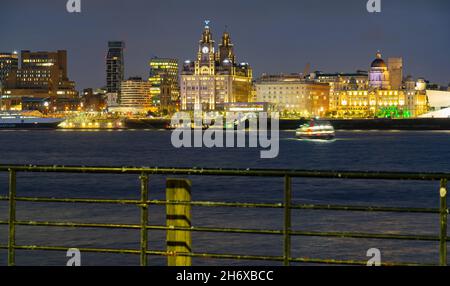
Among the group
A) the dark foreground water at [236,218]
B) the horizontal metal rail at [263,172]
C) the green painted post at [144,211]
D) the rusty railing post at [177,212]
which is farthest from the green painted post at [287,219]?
the dark foreground water at [236,218]

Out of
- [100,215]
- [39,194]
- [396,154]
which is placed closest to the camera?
[100,215]

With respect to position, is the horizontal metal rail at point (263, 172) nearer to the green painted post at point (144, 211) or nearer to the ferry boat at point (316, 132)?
the green painted post at point (144, 211)

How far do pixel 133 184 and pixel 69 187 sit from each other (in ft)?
10.6

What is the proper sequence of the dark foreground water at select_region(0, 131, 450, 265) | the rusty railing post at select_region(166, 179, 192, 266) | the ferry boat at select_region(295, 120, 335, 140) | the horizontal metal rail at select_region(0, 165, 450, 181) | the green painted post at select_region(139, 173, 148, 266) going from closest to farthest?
the horizontal metal rail at select_region(0, 165, 450, 181)
the green painted post at select_region(139, 173, 148, 266)
the rusty railing post at select_region(166, 179, 192, 266)
the dark foreground water at select_region(0, 131, 450, 265)
the ferry boat at select_region(295, 120, 335, 140)

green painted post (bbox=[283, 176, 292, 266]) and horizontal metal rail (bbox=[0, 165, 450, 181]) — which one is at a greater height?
horizontal metal rail (bbox=[0, 165, 450, 181])

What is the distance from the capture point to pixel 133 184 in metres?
42.9

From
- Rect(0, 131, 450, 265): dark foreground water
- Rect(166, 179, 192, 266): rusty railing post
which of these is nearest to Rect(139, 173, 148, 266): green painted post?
Rect(166, 179, 192, 266): rusty railing post

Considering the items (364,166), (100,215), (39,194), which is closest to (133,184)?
(39,194)

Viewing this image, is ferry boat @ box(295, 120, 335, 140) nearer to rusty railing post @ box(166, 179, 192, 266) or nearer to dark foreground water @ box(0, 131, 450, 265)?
dark foreground water @ box(0, 131, 450, 265)

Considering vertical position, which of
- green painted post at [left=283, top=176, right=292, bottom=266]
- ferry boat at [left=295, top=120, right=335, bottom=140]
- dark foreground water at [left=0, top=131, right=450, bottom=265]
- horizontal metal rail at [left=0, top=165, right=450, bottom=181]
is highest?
ferry boat at [left=295, top=120, right=335, bottom=140]

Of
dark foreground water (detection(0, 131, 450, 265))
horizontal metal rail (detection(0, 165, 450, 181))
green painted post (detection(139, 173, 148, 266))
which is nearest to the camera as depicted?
horizontal metal rail (detection(0, 165, 450, 181))

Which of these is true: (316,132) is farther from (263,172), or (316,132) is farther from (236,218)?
(263,172)

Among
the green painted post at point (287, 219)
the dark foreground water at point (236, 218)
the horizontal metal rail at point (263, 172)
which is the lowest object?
the dark foreground water at point (236, 218)
